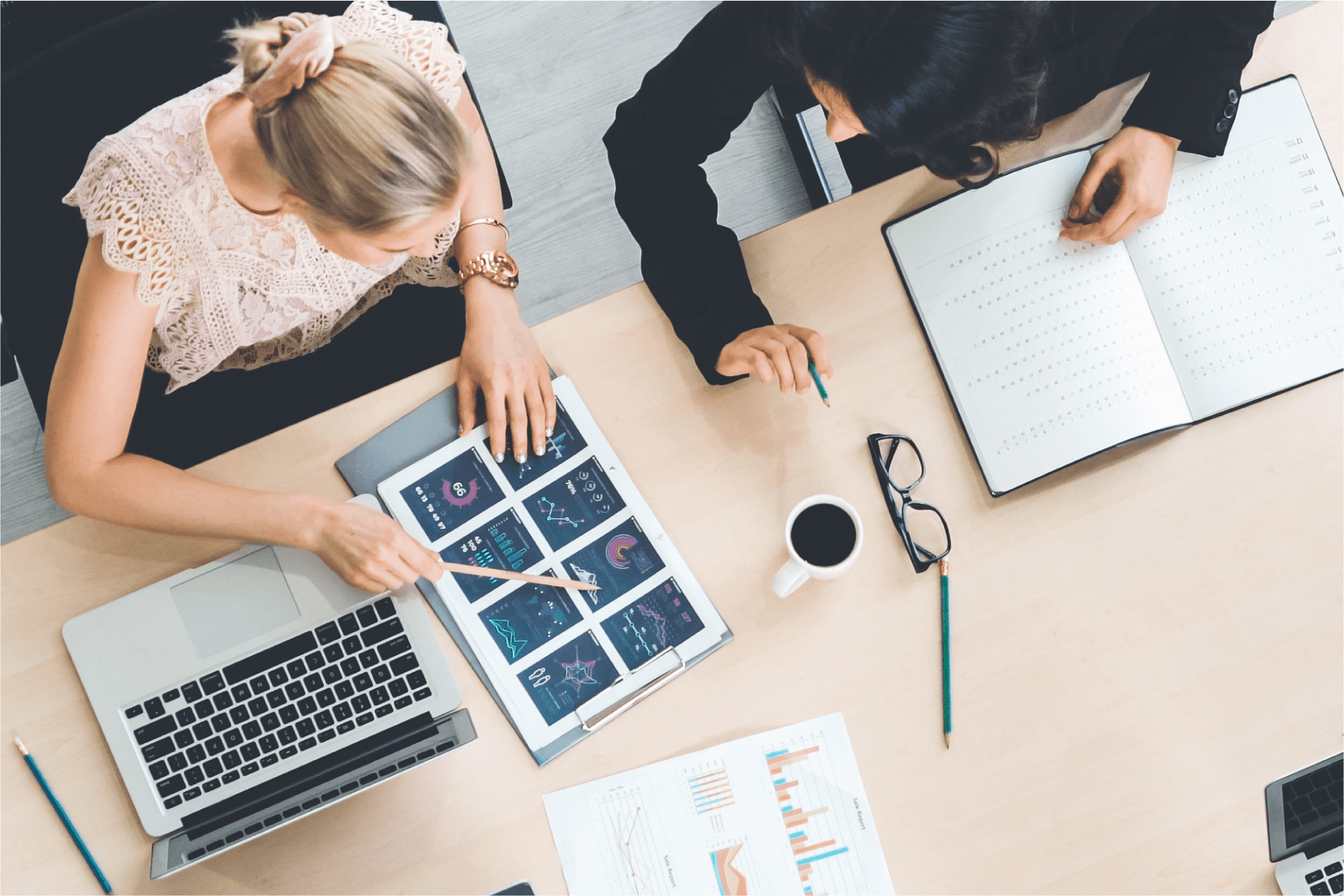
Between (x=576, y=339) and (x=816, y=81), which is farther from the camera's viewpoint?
(x=576, y=339)

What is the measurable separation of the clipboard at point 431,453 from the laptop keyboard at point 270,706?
2.1 inches

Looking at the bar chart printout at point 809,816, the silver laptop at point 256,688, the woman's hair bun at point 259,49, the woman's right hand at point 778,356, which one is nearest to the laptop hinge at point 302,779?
the silver laptop at point 256,688

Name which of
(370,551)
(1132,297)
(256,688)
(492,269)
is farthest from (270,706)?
(1132,297)

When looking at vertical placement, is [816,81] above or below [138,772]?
above

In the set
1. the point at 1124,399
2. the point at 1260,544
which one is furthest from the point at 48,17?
the point at 1260,544

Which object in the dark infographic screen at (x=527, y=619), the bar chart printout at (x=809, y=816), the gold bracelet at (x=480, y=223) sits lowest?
the bar chart printout at (x=809, y=816)

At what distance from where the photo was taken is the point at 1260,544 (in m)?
0.89

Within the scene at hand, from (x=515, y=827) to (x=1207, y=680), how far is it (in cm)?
73

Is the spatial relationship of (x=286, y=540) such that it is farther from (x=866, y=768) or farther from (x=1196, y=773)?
(x=1196, y=773)

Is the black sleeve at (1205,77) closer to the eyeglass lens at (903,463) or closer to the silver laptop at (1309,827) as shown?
the eyeglass lens at (903,463)

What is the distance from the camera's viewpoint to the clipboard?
2.78ft

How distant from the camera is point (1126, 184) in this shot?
2.90ft

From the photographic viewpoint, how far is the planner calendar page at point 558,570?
0.85 meters

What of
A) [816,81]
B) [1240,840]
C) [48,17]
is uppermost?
[48,17]
